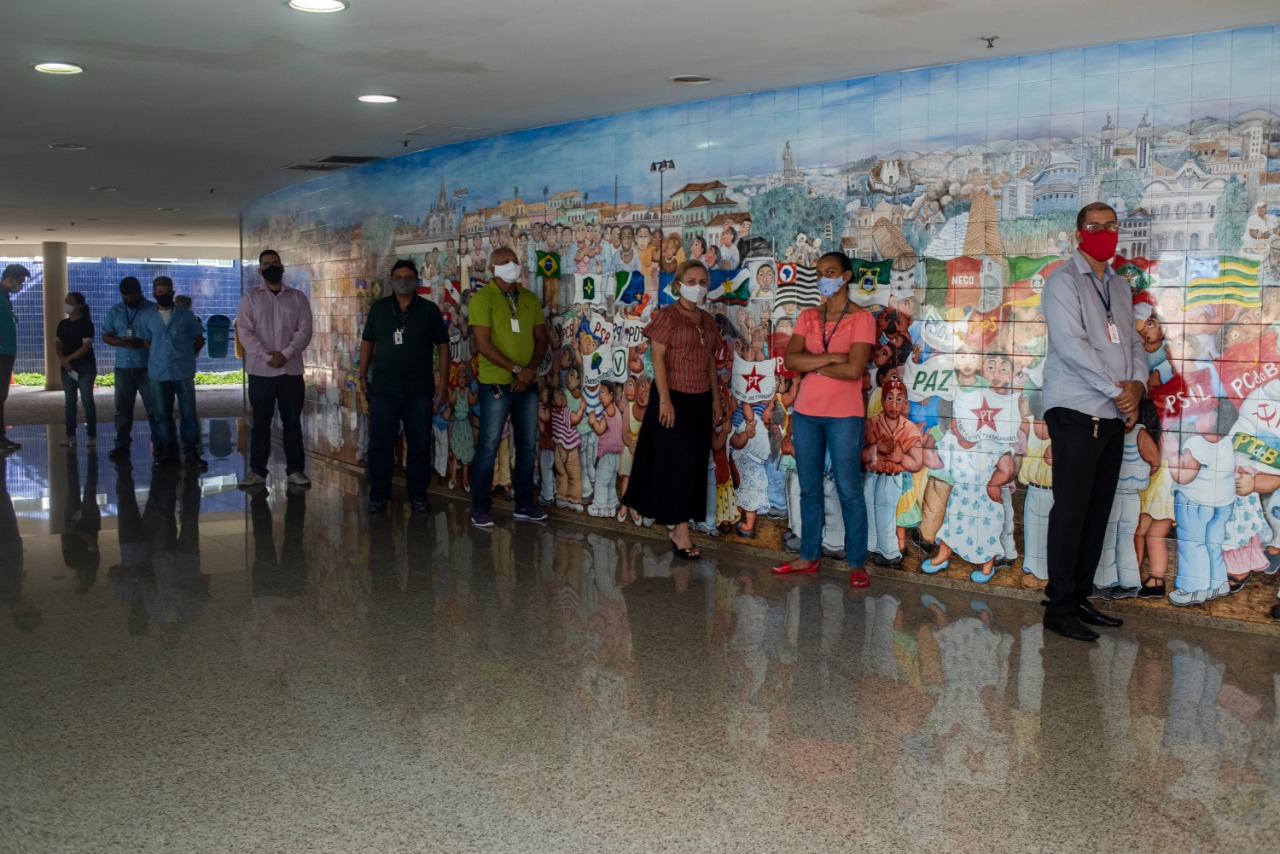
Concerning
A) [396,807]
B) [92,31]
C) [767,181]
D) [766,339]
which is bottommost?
[396,807]

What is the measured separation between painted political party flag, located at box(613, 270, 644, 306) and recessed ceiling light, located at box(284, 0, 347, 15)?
8.81 ft

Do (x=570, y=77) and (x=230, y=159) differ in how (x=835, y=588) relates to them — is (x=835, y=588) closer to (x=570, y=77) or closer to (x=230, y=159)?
(x=570, y=77)

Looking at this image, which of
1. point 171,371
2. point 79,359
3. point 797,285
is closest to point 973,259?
point 797,285

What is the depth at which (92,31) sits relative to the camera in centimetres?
500

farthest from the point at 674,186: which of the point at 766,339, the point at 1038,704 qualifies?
the point at 1038,704

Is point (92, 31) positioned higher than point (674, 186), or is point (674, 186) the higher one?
point (92, 31)

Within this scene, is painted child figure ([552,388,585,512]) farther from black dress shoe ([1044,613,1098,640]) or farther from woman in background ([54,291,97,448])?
woman in background ([54,291,97,448])

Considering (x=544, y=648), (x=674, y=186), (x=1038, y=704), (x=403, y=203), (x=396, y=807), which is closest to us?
(x=396, y=807)

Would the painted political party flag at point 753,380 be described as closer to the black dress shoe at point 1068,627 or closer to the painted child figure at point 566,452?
the painted child figure at point 566,452

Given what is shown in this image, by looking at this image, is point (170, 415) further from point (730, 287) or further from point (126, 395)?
point (730, 287)

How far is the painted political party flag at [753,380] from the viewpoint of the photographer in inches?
246

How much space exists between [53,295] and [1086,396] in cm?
1943

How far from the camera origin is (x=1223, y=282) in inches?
191

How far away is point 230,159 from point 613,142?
3715 mm
